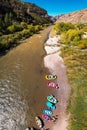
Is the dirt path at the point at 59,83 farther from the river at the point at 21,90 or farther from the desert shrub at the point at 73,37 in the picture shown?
the desert shrub at the point at 73,37

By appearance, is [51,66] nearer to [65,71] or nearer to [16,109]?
[65,71]

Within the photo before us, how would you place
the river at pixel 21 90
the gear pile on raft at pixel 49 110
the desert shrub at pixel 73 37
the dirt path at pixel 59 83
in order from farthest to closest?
1. the desert shrub at pixel 73 37
2. the river at pixel 21 90
3. the gear pile on raft at pixel 49 110
4. the dirt path at pixel 59 83

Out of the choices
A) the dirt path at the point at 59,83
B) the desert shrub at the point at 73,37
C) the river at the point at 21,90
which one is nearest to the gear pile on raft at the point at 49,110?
the dirt path at the point at 59,83

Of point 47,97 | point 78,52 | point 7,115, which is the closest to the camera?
point 7,115

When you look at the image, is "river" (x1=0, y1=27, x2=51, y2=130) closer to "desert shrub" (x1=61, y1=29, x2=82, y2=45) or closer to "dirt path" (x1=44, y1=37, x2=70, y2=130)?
"dirt path" (x1=44, y1=37, x2=70, y2=130)

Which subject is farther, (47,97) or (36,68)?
(36,68)

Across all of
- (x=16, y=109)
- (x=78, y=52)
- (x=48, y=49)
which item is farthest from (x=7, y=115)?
(x=48, y=49)
